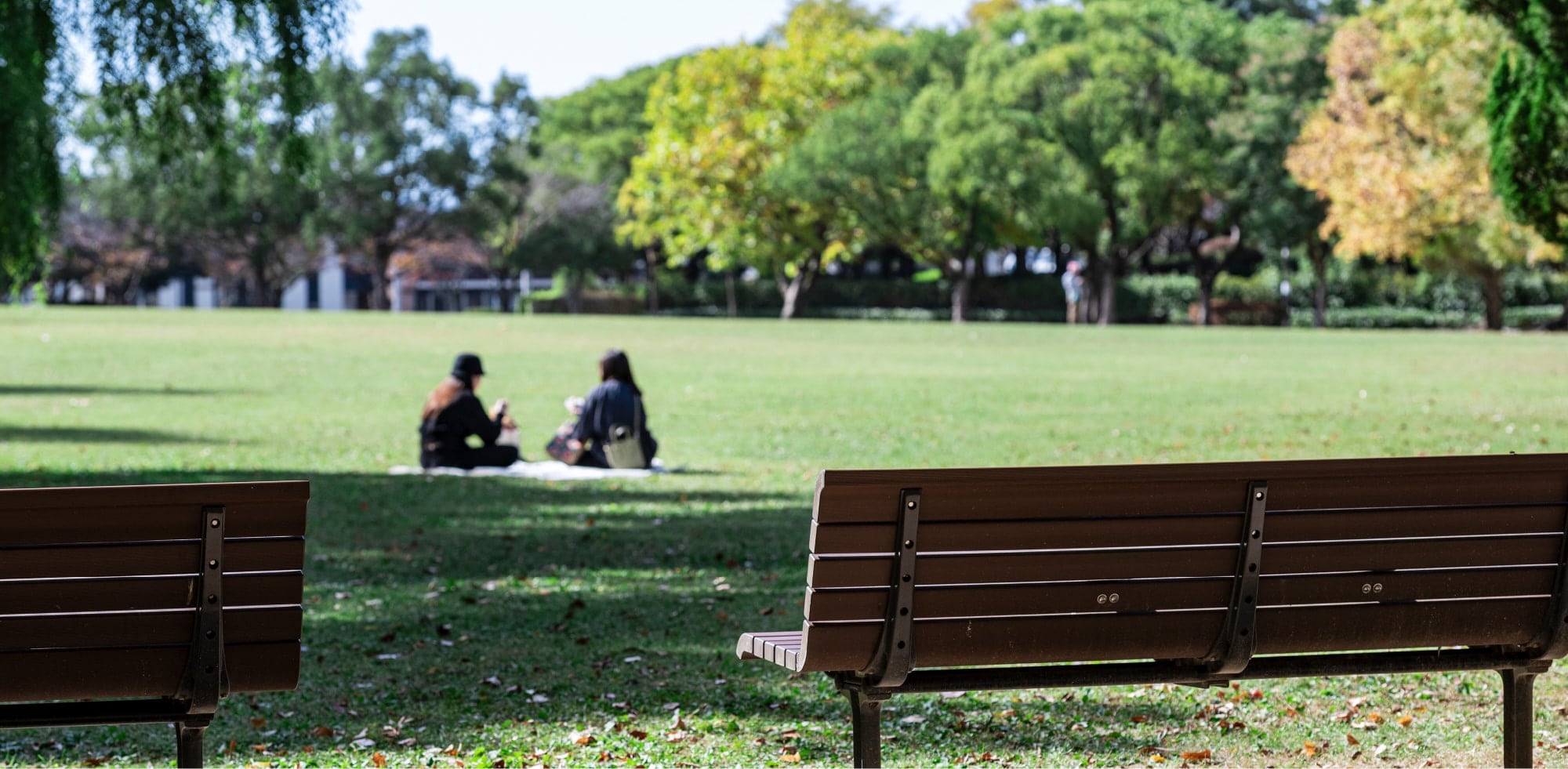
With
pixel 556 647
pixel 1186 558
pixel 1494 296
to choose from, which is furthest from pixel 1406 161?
pixel 1186 558

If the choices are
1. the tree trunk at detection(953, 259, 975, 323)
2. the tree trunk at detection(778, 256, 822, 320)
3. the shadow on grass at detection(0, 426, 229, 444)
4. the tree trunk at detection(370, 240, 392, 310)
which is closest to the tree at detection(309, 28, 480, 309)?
the tree trunk at detection(370, 240, 392, 310)

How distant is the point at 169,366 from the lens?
102 ft

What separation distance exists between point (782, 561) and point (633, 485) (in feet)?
14.6

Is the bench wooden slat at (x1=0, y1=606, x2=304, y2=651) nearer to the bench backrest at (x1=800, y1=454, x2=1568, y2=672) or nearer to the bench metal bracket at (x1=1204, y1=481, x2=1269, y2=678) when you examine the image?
the bench backrest at (x1=800, y1=454, x2=1568, y2=672)

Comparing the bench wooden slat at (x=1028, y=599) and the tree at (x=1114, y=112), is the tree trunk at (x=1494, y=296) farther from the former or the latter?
the bench wooden slat at (x=1028, y=599)

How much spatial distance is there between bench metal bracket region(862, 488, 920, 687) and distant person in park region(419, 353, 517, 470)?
390 inches

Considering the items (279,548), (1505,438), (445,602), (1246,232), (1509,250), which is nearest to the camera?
(279,548)

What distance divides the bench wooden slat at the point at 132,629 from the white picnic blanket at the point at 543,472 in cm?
1071

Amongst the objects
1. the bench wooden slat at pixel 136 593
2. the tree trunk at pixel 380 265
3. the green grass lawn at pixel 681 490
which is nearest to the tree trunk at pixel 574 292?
the tree trunk at pixel 380 265

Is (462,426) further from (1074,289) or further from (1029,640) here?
(1074,289)

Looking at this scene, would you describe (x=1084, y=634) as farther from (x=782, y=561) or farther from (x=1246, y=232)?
(x=1246, y=232)

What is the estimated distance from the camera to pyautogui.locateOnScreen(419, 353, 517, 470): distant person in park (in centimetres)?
1421

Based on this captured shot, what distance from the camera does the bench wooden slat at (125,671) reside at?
3.98m

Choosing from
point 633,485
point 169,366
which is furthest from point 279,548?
point 169,366
